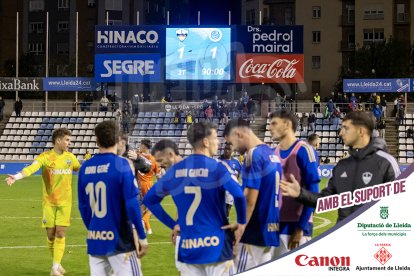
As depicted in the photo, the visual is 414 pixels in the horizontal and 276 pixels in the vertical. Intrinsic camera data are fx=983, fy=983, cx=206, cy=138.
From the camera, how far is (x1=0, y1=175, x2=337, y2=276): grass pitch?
16.6 metres

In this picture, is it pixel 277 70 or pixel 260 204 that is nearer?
pixel 260 204

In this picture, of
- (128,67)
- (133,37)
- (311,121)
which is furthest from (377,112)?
(133,37)

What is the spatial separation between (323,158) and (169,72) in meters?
10.3

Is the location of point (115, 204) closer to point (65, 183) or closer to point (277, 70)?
point (65, 183)

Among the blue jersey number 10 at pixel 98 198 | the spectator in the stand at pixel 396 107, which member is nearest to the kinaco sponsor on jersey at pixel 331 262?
the blue jersey number 10 at pixel 98 198

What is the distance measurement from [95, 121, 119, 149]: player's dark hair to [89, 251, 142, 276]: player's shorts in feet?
3.94

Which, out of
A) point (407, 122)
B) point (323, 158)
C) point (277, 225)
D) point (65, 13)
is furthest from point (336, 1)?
point (277, 225)

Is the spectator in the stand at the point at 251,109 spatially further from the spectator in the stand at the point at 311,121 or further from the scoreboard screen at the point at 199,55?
the spectator in the stand at the point at 311,121

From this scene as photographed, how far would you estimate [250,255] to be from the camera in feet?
37.5

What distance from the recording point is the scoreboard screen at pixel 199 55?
53.5m

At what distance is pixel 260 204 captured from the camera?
11.1m

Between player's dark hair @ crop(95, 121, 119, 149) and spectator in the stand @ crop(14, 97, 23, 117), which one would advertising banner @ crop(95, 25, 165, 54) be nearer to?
spectator in the stand @ crop(14, 97, 23, 117)

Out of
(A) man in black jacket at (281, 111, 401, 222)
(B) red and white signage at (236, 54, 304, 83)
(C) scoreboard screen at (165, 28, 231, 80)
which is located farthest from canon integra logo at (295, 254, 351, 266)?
(B) red and white signage at (236, 54, 304, 83)

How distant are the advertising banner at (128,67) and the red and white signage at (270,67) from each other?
185 inches
